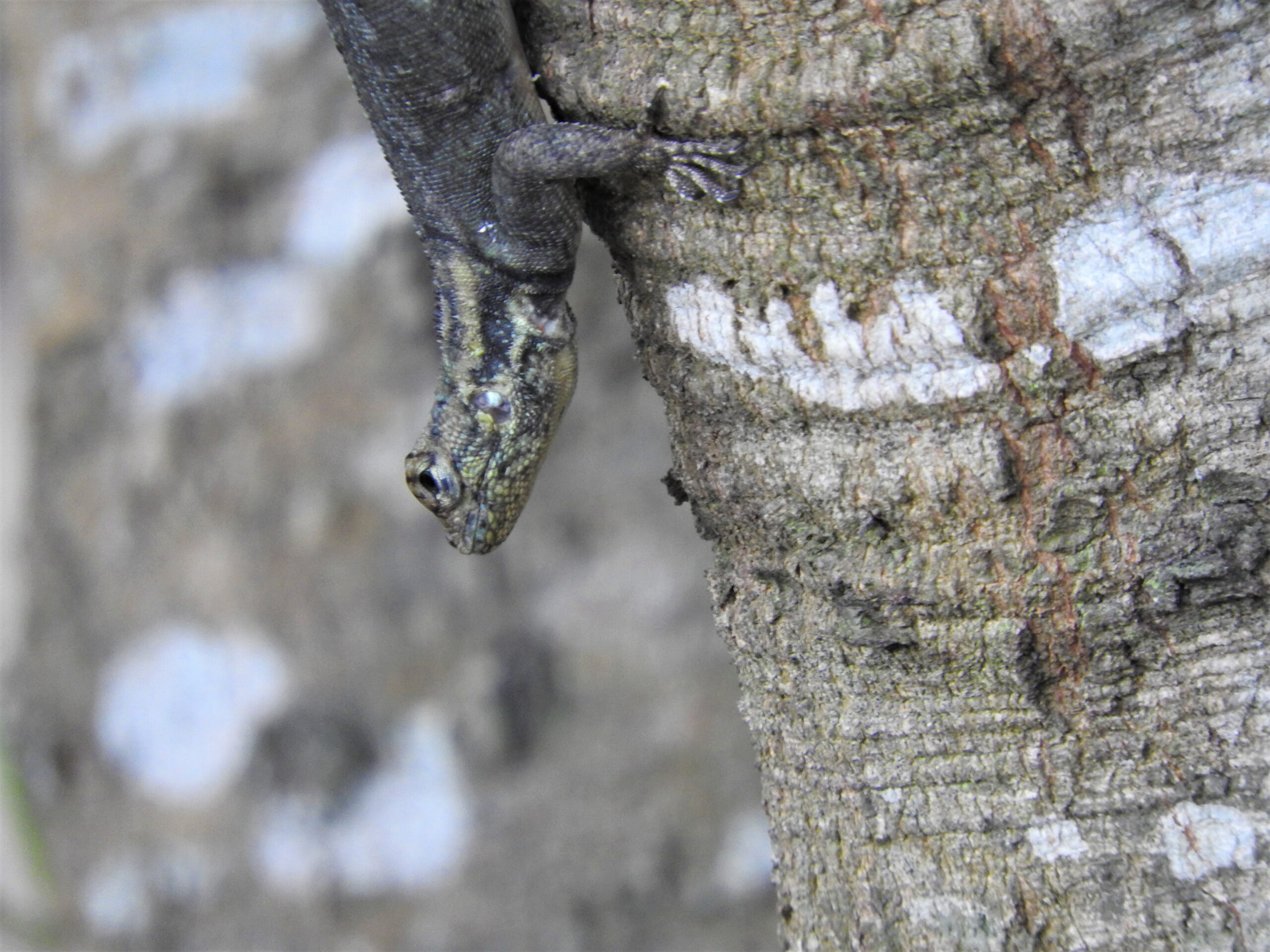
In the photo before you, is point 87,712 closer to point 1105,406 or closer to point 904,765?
point 904,765

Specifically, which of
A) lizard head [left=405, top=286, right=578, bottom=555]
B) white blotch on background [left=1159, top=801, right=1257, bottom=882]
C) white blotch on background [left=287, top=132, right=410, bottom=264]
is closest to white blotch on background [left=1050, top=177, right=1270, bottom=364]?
white blotch on background [left=1159, top=801, right=1257, bottom=882]

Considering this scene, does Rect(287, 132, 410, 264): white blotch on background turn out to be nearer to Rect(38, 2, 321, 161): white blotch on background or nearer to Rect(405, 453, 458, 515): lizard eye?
Rect(38, 2, 321, 161): white blotch on background

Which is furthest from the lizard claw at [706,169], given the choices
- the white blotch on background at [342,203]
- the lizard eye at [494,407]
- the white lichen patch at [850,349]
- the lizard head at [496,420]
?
the white blotch on background at [342,203]

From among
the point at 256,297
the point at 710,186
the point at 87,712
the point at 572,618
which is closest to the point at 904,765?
the point at 710,186

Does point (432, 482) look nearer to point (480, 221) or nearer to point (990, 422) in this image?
point (480, 221)

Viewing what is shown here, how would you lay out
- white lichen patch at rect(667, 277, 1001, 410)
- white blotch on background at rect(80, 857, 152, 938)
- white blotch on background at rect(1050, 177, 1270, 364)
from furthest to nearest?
white blotch on background at rect(80, 857, 152, 938) → white lichen patch at rect(667, 277, 1001, 410) → white blotch on background at rect(1050, 177, 1270, 364)

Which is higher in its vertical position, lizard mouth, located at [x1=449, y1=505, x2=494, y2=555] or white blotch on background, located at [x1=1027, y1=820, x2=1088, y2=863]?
lizard mouth, located at [x1=449, y1=505, x2=494, y2=555]

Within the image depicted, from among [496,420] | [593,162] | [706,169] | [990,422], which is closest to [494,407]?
[496,420]
